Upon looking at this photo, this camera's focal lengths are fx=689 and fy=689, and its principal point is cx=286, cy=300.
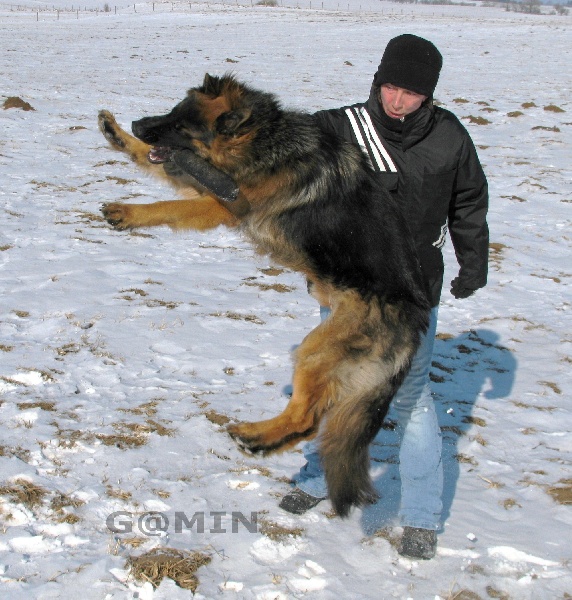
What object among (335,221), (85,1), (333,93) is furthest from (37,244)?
(85,1)

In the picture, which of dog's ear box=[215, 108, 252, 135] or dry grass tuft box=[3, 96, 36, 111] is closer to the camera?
dog's ear box=[215, 108, 252, 135]

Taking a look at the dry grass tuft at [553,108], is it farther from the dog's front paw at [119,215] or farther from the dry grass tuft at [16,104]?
the dog's front paw at [119,215]

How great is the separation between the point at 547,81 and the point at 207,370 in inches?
753

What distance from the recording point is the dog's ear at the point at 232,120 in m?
3.70

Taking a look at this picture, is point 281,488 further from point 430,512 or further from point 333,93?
point 333,93

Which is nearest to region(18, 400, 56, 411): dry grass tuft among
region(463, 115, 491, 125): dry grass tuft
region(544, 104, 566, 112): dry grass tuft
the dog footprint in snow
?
the dog footprint in snow

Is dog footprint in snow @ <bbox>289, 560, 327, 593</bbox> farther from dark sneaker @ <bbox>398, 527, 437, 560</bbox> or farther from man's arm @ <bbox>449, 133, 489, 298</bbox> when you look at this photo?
A: man's arm @ <bbox>449, 133, 489, 298</bbox>

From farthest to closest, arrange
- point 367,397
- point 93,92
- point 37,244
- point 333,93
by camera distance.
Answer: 1. point 333,93
2. point 93,92
3. point 37,244
4. point 367,397

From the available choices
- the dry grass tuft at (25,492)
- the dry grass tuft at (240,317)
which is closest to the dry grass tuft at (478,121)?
the dry grass tuft at (240,317)

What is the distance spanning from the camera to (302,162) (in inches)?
143

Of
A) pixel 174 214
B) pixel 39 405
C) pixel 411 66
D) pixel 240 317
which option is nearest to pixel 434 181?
pixel 411 66

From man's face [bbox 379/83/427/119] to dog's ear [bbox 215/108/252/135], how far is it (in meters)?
0.78

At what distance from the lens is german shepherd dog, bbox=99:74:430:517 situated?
3277mm

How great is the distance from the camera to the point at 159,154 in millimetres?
3850
